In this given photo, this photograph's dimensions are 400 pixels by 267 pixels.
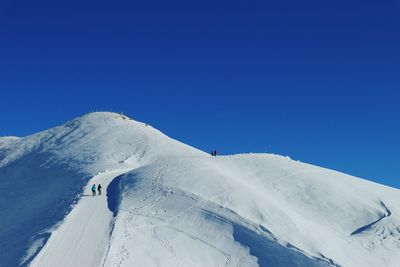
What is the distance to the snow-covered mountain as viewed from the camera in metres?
33.2

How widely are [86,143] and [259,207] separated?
34519mm

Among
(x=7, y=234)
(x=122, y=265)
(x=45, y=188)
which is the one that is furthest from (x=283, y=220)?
(x=45, y=188)

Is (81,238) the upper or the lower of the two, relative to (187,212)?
lower

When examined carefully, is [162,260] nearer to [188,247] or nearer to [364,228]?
[188,247]

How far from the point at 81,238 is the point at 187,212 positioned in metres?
9.12

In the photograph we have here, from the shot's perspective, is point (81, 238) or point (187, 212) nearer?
point (81, 238)

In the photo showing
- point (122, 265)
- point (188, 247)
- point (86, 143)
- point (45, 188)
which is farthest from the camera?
point (86, 143)

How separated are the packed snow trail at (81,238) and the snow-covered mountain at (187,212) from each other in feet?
0.22

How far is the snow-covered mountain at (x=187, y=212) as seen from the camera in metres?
33.2

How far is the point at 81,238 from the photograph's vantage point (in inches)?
1299

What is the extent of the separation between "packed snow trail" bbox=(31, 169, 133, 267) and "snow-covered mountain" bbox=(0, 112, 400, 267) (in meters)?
0.07

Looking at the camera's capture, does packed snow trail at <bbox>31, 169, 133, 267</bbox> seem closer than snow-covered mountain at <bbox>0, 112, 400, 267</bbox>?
Yes

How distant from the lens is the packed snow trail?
29.5 metres

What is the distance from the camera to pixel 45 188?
52.7 m
